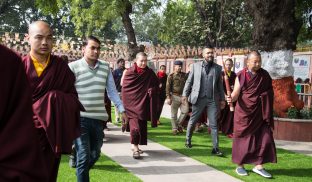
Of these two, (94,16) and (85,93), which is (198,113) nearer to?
(85,93)

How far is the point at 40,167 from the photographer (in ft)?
6.39

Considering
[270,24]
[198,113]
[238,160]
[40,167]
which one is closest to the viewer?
[40,167]

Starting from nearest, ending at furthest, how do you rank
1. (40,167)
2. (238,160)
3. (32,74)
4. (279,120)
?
(40,167), (32,74), (238,160), (279,120)

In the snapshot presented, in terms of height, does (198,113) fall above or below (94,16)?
below

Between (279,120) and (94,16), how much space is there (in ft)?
45.8

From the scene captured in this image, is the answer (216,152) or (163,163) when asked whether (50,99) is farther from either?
(216,152)

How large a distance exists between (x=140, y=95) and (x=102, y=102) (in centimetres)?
264

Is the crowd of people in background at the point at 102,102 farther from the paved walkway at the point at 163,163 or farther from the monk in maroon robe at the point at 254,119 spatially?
the paved walkway at the point at 163,163

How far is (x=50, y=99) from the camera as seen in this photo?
357 cm

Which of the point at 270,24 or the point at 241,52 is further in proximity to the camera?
the point at 241,52

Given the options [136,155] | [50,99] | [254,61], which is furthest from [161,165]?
[50,99]

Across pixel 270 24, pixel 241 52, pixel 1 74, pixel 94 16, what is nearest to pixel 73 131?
pixel 1 74

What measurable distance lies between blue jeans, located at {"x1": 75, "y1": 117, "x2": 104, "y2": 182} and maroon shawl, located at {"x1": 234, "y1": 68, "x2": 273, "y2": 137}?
7.85 feet

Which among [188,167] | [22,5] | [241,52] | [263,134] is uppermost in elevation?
[22,5]
